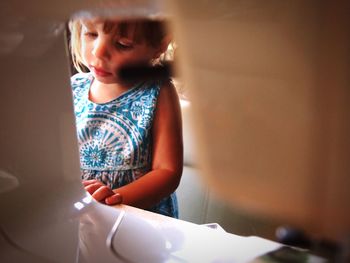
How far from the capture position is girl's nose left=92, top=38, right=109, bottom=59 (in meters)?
0.43

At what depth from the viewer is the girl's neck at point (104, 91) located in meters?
0.64

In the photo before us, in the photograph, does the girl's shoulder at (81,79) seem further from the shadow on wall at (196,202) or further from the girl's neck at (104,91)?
the shadow on wall at (196,202)

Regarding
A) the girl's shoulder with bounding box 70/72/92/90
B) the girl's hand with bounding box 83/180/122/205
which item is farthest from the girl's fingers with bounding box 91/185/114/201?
the girl's shoulder with bounding box 70/72/92/90

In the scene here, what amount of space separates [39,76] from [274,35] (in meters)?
0.24

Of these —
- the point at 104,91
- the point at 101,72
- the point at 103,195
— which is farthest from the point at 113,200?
the point at 104,91

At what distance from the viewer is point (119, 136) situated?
630 millimetres

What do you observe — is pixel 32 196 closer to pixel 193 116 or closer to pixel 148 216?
pixel 148 216

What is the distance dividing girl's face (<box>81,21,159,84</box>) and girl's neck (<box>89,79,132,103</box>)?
162mm

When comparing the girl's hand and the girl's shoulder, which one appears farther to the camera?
the girl's shoulder

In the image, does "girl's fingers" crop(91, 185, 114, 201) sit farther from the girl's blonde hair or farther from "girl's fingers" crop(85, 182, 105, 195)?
the girl's blonde hair

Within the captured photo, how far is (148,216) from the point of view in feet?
1.37

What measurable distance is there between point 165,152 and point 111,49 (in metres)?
0.23

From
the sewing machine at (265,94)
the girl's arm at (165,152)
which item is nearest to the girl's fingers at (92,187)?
the girl's arm at (165,152)

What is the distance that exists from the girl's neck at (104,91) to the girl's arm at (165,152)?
Result: 0.07 meters
